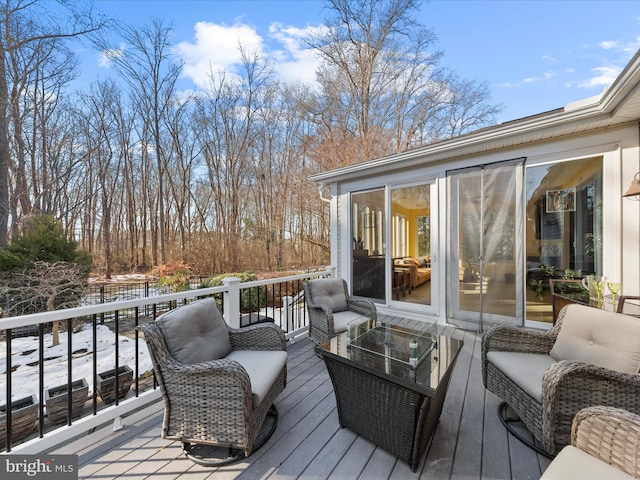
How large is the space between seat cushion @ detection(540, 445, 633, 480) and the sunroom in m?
2.66

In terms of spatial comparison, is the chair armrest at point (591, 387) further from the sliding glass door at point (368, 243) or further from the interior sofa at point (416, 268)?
the sliding glass door at point (368, 243)

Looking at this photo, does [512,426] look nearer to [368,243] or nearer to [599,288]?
[599,288]

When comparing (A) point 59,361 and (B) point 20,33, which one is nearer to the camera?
(A) point 59,361

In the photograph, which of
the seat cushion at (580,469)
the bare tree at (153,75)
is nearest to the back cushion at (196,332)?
the seat cushion at (580,469)

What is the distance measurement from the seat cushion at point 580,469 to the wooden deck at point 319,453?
0.63 meters

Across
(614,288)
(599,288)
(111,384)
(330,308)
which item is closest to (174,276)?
(111,384)

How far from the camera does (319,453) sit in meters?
1.69

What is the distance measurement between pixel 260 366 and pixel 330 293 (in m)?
1.72

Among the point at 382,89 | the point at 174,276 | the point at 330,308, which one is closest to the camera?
the point at 330,308

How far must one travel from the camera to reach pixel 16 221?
807 cm

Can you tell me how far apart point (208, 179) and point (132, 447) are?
1230 centimetres

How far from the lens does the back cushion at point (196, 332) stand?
1793 mm

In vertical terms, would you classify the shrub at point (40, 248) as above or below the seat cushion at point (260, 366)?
above

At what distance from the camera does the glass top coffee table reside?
60.2 inches
